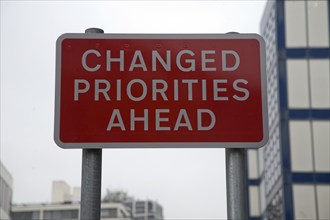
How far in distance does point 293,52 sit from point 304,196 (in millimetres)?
8751

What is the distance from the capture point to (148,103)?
13.1 ft

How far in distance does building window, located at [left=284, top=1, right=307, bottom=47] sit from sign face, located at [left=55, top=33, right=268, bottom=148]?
4300 cm

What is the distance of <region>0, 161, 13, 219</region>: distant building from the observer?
63125 millimetres

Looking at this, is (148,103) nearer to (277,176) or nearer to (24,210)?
(277,176)

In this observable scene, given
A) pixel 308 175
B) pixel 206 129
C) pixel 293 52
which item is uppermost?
pixel 293 52

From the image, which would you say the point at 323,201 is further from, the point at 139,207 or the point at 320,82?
the point at 139,207

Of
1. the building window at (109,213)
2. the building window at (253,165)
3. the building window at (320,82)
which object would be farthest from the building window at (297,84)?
the building window at (109,213)

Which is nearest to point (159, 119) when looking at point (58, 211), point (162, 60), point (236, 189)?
point (162, 60)

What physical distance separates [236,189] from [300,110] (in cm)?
4280

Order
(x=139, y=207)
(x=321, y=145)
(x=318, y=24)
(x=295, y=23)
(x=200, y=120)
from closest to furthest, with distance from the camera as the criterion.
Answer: (x=200, y=120)
(x=321, y=145)
(x=295, y=23)
(x=318, y=24)
(x=139, y=207)

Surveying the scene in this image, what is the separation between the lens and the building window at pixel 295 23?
1829 inches

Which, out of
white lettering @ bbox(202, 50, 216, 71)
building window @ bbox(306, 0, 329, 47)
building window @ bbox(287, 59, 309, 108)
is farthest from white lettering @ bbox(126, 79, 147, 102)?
building window @ bbox(306, 0, 329, 47)

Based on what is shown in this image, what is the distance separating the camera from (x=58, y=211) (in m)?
130

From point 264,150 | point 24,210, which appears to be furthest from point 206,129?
point 24,210
